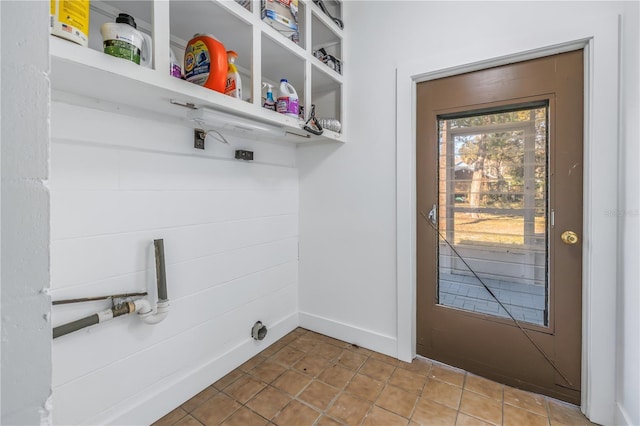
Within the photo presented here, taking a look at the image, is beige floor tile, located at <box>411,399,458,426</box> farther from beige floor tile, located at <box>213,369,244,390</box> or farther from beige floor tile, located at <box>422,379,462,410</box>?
beige floor tile, located at <box>213,369,244,390</box>

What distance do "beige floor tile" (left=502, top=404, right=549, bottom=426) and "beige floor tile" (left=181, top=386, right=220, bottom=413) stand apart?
1481mm

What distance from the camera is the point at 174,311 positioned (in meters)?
1.43

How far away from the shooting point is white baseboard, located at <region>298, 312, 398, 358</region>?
1.89 metres

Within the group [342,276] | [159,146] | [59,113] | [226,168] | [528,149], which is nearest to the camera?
[59,113]

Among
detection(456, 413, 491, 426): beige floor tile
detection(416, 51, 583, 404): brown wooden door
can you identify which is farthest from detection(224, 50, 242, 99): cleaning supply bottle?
detection(456, 413, 491, 426): beige floor tile

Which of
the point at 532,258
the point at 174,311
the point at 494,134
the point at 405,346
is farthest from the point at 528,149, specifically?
the point at 174,311

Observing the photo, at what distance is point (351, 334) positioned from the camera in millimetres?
2039

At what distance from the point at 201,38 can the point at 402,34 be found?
1.29 meters

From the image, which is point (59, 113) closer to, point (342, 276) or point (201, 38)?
point (201, 38)

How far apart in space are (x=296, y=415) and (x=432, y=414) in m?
0.67

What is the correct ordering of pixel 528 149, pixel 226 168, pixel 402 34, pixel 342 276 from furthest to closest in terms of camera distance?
1. pixel 342 276
2. pixel 402 34
3. pixel 226 168
4. pixel 528 149

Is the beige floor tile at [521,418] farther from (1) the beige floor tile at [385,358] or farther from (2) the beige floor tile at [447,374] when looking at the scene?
(1) the beige floor tile at [385,358]

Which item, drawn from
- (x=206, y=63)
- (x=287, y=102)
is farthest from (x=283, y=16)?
(x=206, y=63)

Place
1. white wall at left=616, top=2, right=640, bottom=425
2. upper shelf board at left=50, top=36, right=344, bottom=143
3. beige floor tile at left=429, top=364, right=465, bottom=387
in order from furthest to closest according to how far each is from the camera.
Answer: beige floor tile at left=429, top=364, right=465, bottom=387 → white wall at left=616, top=2, right=640, bottom=425 → upper shelf board at left=50, top=36, right=344, bottom=143
